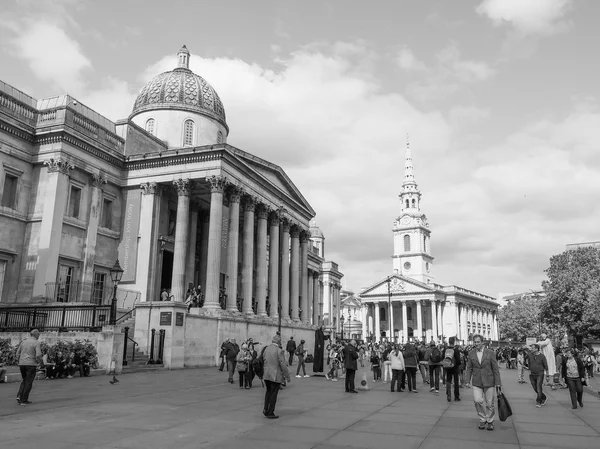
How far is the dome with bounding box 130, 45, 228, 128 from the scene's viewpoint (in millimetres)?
41219

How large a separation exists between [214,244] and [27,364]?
64.2 ft

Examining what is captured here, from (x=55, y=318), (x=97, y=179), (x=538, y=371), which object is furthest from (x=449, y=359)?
(x=97, y=179)

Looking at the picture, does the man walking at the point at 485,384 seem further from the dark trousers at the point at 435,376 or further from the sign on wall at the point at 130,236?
the sign on wall at the point at 130,236

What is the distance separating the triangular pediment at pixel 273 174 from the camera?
3619 cm

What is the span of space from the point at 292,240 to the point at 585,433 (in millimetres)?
37069

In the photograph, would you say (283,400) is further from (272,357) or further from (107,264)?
(107,264)

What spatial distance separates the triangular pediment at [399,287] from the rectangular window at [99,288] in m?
87.7

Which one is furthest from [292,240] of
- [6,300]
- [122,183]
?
[6,300]

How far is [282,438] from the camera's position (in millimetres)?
8820

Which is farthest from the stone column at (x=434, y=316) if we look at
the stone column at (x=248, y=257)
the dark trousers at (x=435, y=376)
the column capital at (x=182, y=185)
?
the dark trousers at (x=435, y=376)

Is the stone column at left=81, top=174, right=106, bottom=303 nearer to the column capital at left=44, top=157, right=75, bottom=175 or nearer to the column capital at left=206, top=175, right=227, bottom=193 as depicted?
the column capital at left=44, top=157, right=75, bottom=175

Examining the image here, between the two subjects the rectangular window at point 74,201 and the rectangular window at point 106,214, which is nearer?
the rectangular window at point 74,201

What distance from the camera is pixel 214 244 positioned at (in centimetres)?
3177

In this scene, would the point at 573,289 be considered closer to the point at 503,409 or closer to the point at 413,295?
the point at 503,409
